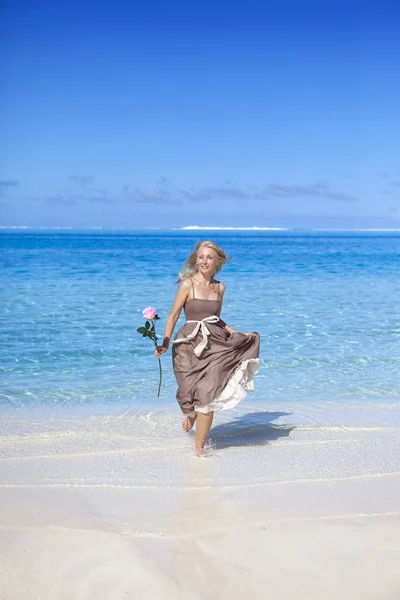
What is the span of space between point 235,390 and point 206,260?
44.7 inches

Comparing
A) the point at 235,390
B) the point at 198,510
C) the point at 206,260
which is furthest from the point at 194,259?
the point at 198,510

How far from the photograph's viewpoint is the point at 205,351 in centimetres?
564

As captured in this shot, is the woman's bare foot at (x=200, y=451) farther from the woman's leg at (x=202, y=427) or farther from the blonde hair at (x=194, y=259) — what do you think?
the blonde hair at (x=194, y=259)

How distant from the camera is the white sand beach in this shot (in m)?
3.36

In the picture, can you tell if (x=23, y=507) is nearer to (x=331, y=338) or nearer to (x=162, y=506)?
(x=162, y=506)

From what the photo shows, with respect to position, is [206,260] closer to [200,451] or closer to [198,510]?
[200,451]

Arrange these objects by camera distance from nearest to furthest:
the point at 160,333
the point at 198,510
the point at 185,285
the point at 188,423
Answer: the point at 198,510, the point at 185,285, the point at 188,423, the point at 160,333

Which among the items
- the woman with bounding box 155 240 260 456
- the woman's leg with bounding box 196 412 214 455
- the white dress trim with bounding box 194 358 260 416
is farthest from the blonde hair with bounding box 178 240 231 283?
the woman's leg with bounding box 196 412 214 455

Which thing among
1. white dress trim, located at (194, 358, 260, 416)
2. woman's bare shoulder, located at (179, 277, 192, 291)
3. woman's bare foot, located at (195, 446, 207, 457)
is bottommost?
woman's bare foot, located at (195, 446, 207, 457)

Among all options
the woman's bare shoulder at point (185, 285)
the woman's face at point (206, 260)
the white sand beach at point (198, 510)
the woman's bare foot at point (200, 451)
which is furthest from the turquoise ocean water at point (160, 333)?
the woman's face at point (206, 260)

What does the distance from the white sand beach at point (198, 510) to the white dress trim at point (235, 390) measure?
44 cm

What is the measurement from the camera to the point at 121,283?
67.9 feet

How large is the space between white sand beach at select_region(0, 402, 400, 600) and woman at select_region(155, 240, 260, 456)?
0.47 meters

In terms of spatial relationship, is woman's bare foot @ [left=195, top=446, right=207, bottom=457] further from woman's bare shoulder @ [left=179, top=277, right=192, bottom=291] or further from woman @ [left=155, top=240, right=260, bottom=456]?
woman's bare shoulder @ [left=179, top=277, right=192, bottom=291]
